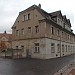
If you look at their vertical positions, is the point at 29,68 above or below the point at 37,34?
below

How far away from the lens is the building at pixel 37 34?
25.0 meters

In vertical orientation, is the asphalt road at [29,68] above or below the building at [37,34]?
below

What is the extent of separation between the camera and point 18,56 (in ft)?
84.0

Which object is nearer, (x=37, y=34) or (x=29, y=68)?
(x=29, y=68)

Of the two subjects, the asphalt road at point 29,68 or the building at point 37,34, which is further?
the building at point 37,34

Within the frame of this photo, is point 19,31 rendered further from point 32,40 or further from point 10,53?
point 10,53

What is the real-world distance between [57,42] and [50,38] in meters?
4.22

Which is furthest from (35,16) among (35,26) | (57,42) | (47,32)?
(57,42)

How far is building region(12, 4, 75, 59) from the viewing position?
2503 centimetres

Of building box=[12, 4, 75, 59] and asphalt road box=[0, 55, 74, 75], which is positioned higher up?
building box=[12, 4, 75, 59]

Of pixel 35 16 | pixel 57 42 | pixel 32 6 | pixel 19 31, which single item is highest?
pixel 32 6

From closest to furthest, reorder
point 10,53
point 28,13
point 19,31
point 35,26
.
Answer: point 10,53, point 35,26, point 28,13, point 19,31

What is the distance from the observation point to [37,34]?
26.2 meters

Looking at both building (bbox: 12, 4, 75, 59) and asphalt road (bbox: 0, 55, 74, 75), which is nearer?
asphalt road (bbox: 0, 55, 74, 75)
